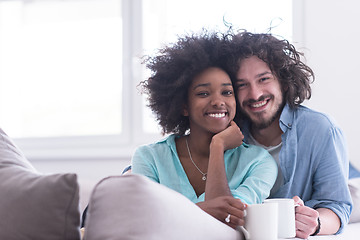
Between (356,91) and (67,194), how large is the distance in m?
2.19

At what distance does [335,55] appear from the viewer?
2740 millimetres

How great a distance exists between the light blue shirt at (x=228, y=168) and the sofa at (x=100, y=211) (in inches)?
24.3

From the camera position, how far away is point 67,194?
0.87m

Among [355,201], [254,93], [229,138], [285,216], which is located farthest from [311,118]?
[285,216]

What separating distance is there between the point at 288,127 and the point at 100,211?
3.54 ft

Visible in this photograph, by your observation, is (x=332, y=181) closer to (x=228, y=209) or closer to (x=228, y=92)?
(x=228, y=92)

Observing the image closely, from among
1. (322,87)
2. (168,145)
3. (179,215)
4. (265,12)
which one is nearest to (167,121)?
(168,145)

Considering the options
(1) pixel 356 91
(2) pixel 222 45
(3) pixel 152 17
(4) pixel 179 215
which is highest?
(3) pixel 152 17

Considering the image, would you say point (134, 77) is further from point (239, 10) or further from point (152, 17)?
point (239, 10)

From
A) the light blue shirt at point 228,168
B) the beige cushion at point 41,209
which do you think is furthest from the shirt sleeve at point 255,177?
the beige cushion at point 41,209

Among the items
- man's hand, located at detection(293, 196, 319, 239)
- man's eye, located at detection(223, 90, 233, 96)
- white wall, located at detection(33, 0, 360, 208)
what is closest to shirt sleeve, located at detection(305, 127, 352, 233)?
man's hand, located at detection(293, 196, 319, 239)

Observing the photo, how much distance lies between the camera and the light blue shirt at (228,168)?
5.07 ft

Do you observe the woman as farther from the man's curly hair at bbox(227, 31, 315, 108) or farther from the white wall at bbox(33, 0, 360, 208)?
the white wall at bbox(33, 0, 360, 208)

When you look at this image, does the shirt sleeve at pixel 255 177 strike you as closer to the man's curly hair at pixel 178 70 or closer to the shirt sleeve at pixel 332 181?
the shirt sleeve at pixel 332 181
